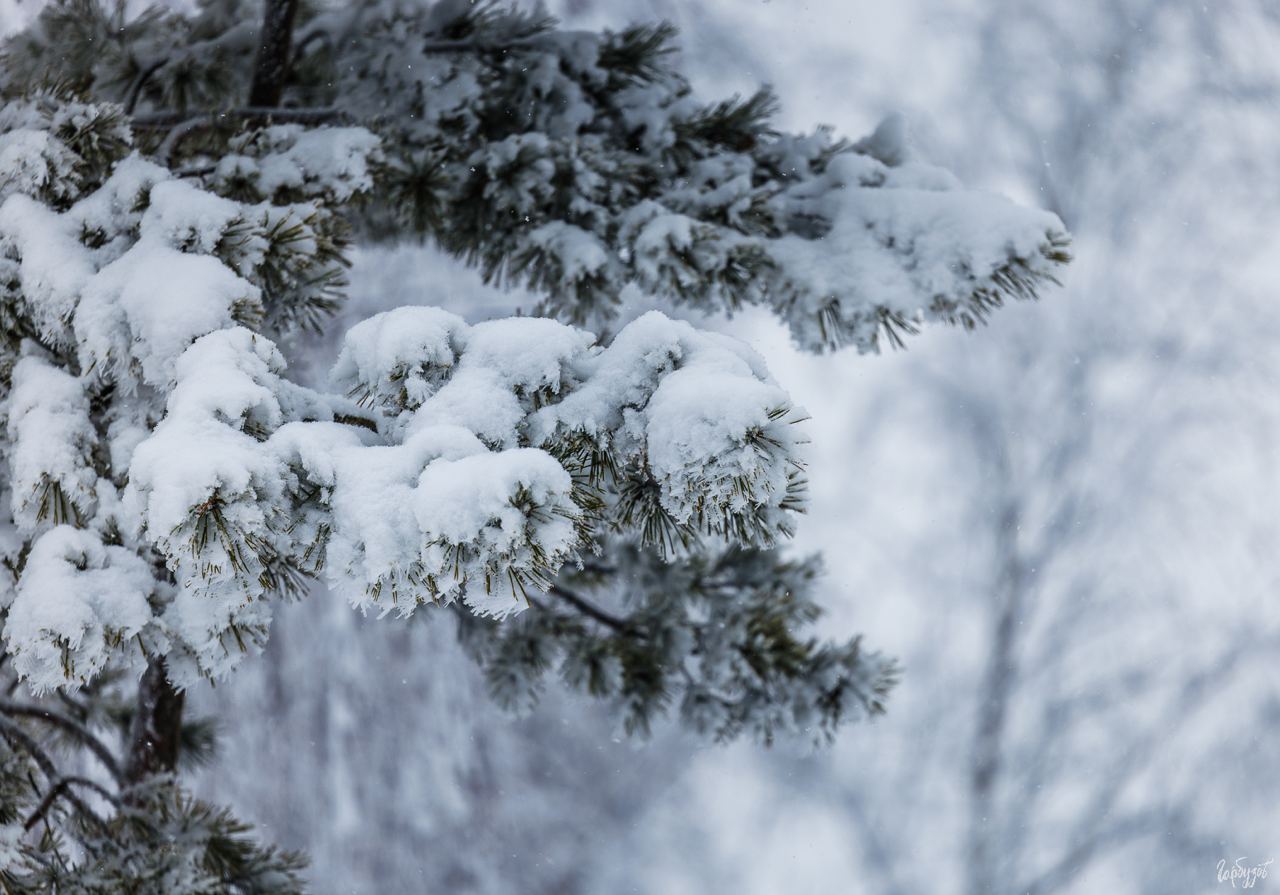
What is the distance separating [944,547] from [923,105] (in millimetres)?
4667

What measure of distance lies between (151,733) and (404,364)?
6.27 feet

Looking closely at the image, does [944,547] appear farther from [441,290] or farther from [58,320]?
[58,320]

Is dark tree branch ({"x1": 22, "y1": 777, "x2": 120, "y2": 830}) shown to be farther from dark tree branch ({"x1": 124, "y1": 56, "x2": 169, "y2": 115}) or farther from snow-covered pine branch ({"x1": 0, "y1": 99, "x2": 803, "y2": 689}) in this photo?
dark tree branch ({"x1": 124, "y1": 56, "x2": 169, "y2": 115})

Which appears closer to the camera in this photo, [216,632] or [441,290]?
[216,632]

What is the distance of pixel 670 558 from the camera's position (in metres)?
1.20

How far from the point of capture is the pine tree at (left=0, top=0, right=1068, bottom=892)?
→ 96 cm

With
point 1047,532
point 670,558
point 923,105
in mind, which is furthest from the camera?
point 923,105

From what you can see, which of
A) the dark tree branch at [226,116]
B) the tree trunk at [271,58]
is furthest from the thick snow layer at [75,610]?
the tree trunk at [271,58]

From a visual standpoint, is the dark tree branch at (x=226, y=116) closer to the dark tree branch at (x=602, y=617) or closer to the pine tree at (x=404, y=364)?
the pine tree at (x=404, y=364)

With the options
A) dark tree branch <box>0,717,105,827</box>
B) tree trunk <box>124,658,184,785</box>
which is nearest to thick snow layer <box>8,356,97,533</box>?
dark tree branch <box>0,717,105,827</box>

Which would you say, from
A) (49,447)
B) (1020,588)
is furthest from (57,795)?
(1020,588)

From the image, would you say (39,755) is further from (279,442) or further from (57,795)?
(279,442)

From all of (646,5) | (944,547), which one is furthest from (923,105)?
(944,547)

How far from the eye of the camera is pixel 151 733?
2420 millimetres
